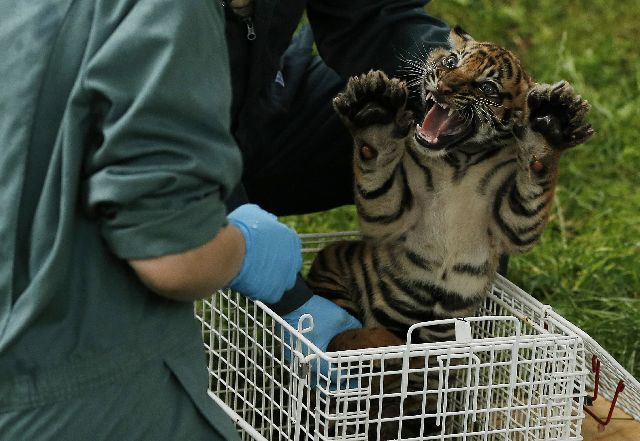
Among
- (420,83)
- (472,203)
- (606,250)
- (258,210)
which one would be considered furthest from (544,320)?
(606,250)

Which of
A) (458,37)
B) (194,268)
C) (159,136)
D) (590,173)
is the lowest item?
(590,173)

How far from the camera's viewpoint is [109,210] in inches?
64.2

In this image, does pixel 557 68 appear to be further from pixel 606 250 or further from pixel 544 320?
pixel 544 320

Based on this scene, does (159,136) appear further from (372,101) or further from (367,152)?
(367,152)

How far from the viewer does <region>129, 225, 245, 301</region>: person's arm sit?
1.64 metres

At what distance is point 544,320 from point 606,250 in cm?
159

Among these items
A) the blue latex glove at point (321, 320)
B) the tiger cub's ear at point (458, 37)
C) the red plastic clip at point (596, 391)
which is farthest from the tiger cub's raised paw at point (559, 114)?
the blue latex glove at point (321, 320)

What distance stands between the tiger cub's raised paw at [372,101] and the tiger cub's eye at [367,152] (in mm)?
87

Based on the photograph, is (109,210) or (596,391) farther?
(596,391)

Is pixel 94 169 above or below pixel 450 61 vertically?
above

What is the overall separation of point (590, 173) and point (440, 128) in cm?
219

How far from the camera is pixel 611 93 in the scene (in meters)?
5.29

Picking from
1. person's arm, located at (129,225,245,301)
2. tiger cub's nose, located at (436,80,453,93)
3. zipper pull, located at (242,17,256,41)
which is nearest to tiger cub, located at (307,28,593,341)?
tiger cub's nose, located at (436,80,453,93)

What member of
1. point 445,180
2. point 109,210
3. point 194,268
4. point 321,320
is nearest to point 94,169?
point 109,210
